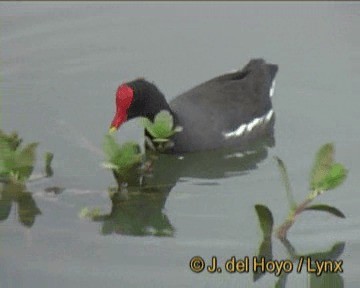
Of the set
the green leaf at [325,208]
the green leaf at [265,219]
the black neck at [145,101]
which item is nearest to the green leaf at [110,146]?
the black neck at [145,101]

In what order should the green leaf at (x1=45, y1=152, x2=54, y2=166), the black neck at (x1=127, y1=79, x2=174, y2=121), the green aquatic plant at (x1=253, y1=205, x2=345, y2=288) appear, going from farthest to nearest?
the black neck at (x1=127, y1=79, x2=174, y2=121), the green leaf at (x1=45, y1=152, x2=54, y2=166), the green aquatic plant at (x1=253, y1=205, x2=345, y2=288)

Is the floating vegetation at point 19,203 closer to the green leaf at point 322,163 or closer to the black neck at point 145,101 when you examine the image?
the black neck at point 145,101

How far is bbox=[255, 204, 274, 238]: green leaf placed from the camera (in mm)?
3846

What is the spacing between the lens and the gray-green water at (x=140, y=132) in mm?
3910

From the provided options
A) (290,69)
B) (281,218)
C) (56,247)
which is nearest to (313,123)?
(290,69)

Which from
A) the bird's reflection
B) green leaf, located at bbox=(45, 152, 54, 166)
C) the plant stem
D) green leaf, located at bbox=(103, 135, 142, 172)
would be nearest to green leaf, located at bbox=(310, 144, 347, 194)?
the plant stem

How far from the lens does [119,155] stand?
14.2ft

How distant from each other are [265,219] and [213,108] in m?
1.21

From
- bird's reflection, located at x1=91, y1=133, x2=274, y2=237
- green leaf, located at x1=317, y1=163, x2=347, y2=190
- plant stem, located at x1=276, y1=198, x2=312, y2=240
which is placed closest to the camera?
green leaf, located at x1=317, y1=163, x2=347, y2=190

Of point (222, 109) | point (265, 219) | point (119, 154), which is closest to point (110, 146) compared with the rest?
point (119, 154)

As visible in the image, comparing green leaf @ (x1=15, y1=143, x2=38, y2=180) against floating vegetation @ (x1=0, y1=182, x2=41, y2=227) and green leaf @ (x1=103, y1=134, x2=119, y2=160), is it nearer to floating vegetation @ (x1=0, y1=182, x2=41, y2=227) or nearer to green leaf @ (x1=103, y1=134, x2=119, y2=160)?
floating vegetation @ (x1=0, y1=182, x2=41, y2=227)

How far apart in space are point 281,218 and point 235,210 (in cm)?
23

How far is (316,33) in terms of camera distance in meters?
6.37

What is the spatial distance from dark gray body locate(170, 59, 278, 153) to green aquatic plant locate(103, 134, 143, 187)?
55cm
